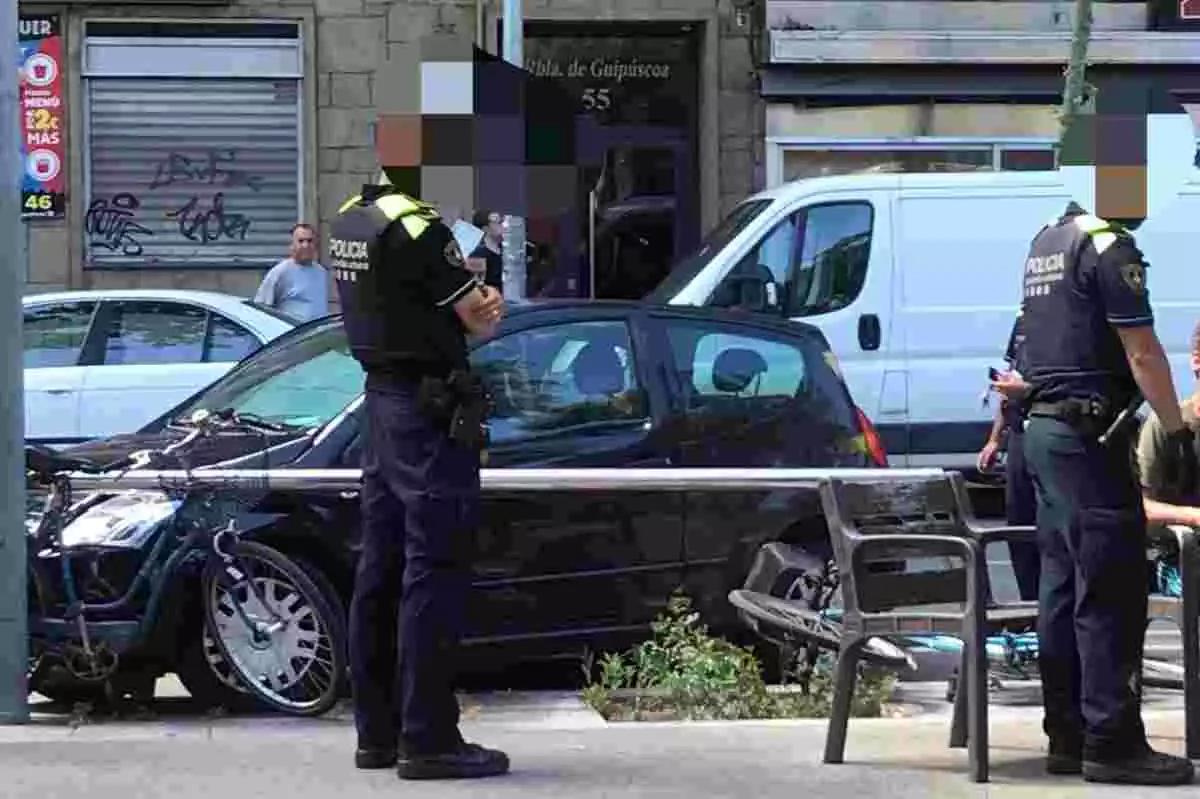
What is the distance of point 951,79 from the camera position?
65.4 ft

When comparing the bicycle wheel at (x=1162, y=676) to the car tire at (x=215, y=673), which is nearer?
the bicycle wheel at (x=1162, y=676)

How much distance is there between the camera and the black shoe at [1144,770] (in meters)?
6.02

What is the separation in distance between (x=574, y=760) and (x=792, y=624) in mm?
909

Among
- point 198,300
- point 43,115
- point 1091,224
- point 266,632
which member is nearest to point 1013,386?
point 1091,224

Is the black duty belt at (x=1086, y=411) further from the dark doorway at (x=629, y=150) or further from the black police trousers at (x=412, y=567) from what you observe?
the dark doorway at (x=629, y=150)

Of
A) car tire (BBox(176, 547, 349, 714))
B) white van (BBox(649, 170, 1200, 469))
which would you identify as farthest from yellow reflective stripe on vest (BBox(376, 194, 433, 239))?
white van (BBox(649, 170, 1200, 469))

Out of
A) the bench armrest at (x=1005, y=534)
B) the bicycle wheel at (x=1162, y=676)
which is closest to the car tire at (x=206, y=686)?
the bench armrest at (x=1005, y=534)

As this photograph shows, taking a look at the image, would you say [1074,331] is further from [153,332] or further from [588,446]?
[153,332]

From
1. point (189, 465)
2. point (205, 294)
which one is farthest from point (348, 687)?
point (205, 294)

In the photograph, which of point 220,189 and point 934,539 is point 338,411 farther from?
point 220,189

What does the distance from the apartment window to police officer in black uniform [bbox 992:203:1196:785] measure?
14.2 m

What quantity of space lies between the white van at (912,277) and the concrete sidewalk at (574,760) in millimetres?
6381

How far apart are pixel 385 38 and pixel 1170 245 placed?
801 cm

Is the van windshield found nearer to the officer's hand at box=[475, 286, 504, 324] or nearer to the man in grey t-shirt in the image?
the man in grey t-shirt
